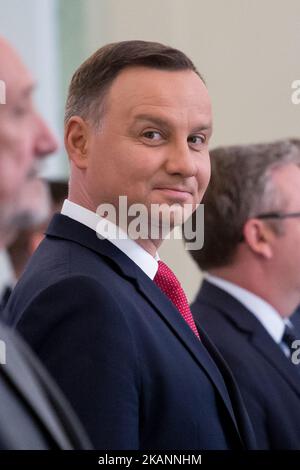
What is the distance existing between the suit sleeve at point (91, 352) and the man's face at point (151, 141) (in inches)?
7.2

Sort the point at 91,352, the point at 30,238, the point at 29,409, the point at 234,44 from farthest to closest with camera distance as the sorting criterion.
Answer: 1. the point at 234,44
2. the point at 30,238
3. the point at 91,352
4. the point at 29,409

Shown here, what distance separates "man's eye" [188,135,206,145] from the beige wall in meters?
2.10

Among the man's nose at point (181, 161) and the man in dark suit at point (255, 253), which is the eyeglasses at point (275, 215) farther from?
the man's nose at point (181, 161)

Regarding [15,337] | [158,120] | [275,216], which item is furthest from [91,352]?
[275,216]

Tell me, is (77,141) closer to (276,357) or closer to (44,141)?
(44,141)

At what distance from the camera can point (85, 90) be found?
1.67 metres

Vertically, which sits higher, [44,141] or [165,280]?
[44,141]

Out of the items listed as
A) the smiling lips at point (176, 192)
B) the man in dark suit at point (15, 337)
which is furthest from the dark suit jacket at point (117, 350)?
the man in dark suit at point (15, 337)

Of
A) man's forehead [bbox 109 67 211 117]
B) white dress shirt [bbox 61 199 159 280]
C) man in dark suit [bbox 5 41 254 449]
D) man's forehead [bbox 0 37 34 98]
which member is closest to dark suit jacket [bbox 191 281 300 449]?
man in dark suit [bbox 5 41 254 449]

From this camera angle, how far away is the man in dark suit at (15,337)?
1.07m

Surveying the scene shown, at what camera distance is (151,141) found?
1.61 m

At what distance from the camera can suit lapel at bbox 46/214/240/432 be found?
1.57m

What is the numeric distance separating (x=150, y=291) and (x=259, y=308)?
74cm

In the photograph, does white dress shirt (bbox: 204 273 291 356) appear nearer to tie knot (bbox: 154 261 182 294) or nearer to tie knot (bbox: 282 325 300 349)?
tie knot (bbox: 282 325 300 349)
